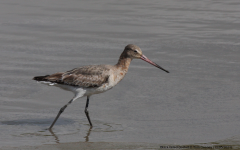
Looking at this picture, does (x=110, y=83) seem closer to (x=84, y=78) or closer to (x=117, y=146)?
(x=84, y=78)

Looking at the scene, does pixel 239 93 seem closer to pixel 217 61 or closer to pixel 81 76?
pixel 217 61

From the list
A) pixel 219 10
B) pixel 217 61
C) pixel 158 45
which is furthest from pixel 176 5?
pixel 217 61

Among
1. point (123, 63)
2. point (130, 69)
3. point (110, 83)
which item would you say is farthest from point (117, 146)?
point (130, 69)

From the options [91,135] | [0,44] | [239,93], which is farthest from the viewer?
[0,44]

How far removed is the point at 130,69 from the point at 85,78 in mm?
2996

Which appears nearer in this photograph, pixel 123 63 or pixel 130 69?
pixel 123 63

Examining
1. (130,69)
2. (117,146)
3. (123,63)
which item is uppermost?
(123,63)

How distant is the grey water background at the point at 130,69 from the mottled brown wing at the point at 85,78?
2.11 feet

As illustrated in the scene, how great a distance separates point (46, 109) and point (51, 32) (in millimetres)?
5433

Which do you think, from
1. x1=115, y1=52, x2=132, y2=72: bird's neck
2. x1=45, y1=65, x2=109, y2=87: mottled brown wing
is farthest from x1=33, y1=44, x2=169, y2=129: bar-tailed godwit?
x1=115, y1=52, x2=132, y2=72: bird's neck

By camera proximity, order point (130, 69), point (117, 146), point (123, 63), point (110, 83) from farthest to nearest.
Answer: point (130, 69), point (123, 63), point (110, 83), point (117, 146)

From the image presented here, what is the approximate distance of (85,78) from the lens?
809 cm

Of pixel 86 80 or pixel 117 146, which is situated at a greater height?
pixel 86 80

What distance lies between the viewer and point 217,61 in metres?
11.4
